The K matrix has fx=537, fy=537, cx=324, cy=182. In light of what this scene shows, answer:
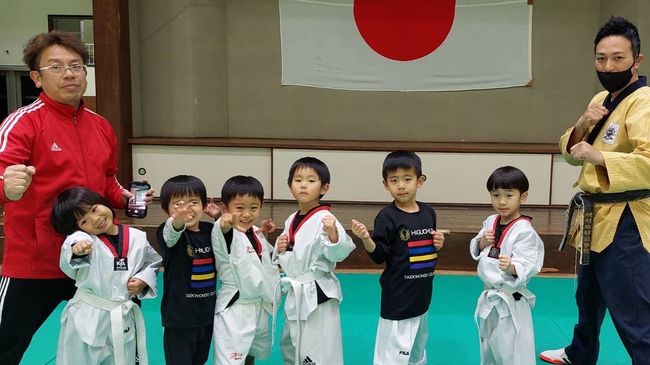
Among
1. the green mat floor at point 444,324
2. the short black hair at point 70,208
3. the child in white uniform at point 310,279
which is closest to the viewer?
the short black hair at point 70,208

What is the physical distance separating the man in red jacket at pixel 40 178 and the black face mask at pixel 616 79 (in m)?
2.40

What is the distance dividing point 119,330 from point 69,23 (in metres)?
9.56

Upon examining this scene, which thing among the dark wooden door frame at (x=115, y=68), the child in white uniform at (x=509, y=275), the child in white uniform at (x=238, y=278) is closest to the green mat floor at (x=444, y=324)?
the child in white uniform at (x=509, y=275)

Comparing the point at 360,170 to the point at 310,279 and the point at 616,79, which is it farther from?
the point at 616,79

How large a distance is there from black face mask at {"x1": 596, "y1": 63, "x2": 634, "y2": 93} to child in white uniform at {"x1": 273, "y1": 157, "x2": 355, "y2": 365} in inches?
55.4

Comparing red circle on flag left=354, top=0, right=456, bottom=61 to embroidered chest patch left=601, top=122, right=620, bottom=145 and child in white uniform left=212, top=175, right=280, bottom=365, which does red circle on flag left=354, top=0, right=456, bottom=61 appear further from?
child in white uniform left=212, top=175, right=280, bottom=365

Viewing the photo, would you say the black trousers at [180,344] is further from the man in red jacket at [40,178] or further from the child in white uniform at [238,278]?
the man in red jacket at [40,178]

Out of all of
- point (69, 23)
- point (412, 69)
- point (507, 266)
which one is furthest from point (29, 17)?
point (507, 266)

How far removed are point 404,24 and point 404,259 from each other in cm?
486

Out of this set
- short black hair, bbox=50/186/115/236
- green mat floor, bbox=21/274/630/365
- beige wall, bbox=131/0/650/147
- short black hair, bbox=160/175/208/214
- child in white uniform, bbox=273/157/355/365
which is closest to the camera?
short black hair, bbox=50/186/115/236

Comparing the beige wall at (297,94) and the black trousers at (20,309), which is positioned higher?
the beige wall at (297,94)

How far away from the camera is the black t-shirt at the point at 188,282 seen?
2.51 m

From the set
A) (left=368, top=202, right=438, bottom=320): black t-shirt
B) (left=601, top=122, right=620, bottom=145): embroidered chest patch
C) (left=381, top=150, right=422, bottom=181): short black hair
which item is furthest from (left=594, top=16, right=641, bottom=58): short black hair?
(left=368, top=202, right=438, bottom=320): black t-shirt

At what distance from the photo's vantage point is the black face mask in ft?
8.12
